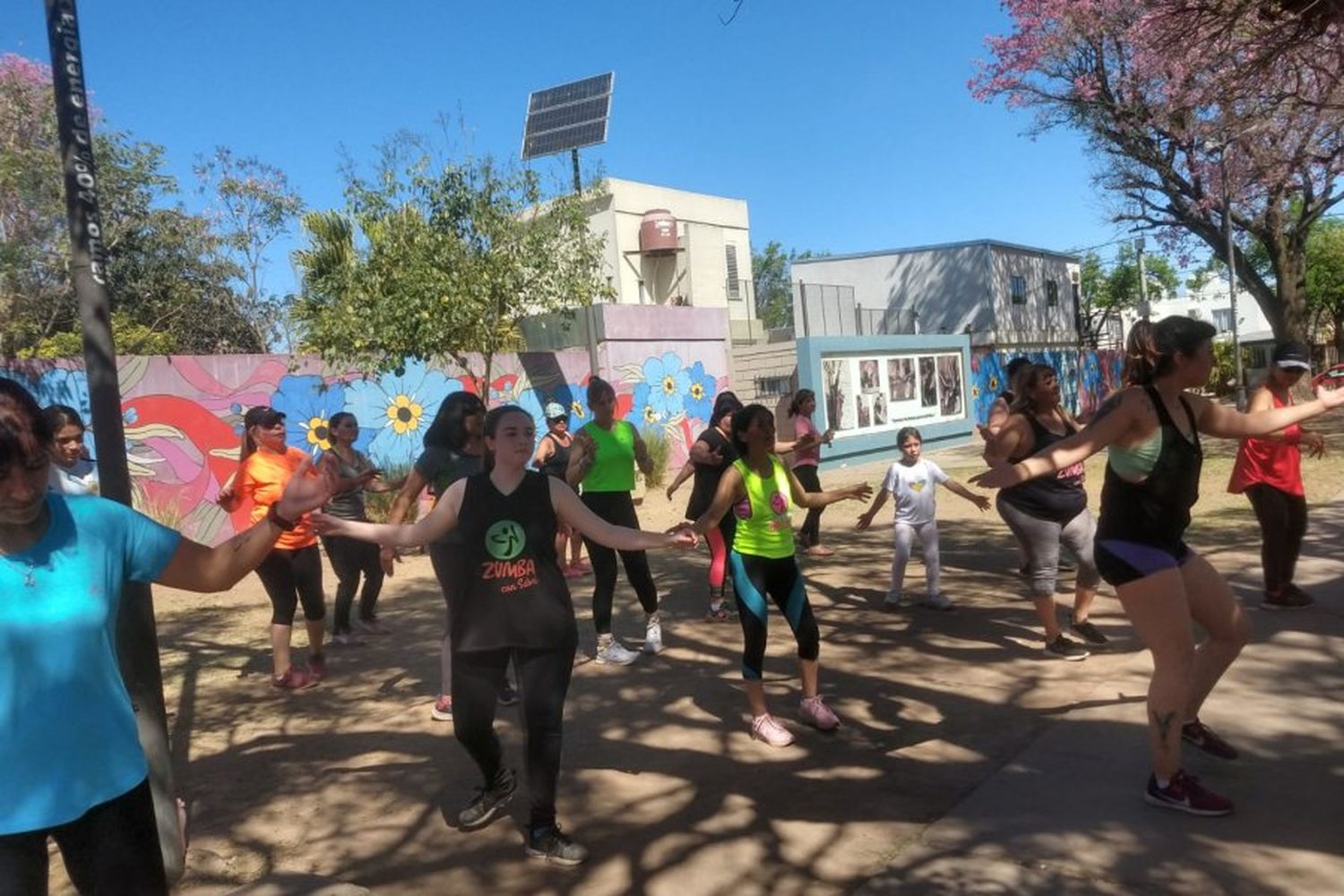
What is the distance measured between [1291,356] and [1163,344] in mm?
2350

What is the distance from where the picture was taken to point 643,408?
706 inches

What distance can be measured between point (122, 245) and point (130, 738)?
2377 cm

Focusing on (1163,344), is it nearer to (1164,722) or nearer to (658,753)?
(1164,722)

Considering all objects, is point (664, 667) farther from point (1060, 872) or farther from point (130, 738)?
point (130, 738)

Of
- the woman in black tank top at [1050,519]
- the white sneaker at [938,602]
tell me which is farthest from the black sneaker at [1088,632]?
the white sneaker at [938,602]

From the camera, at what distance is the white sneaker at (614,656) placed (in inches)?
239

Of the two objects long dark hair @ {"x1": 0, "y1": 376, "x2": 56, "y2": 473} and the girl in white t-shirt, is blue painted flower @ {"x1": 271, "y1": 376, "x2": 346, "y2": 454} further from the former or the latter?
long dark hair @ {"x1": 0, "y1": 376, "x2": 56, "y2": 473}

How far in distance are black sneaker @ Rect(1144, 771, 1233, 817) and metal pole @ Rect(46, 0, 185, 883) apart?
355 centimetres

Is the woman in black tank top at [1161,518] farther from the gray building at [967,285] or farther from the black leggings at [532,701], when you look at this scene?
the gray building at [967,285]

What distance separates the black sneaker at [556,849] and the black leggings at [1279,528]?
15.9 feet

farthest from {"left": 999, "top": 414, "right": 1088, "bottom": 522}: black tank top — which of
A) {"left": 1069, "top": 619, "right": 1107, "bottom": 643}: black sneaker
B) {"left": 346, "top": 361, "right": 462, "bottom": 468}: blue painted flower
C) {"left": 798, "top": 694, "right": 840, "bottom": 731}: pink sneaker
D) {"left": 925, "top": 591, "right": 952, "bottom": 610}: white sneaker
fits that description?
{"left": 346, "top": 361, "right": 462, "bottom": 468}: blue painted flower

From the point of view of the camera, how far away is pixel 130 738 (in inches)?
86.3

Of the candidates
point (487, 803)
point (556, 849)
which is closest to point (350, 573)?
point (487, 803)

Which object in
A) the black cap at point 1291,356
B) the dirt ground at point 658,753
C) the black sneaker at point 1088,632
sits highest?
the black cap at point 1291,356
